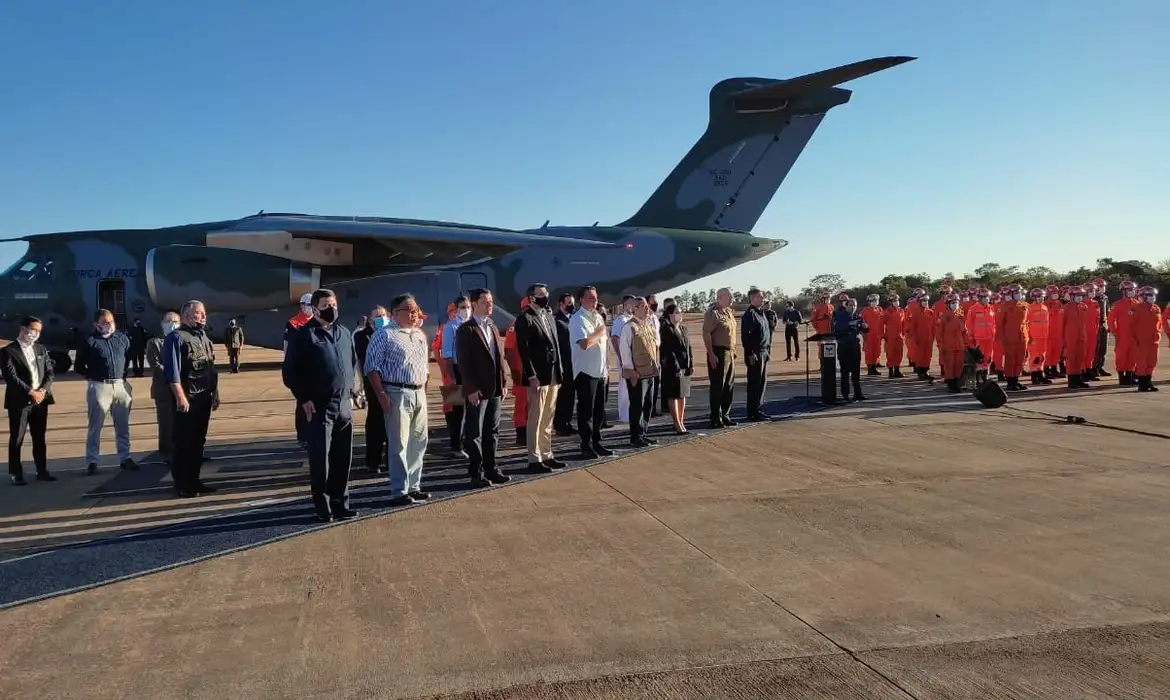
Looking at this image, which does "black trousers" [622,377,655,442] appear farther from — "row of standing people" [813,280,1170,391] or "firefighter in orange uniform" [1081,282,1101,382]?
"firefighter in orange uniform" [1081,282,1101,382]

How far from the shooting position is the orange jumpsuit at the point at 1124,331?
495 inches

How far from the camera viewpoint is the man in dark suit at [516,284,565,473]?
704cm

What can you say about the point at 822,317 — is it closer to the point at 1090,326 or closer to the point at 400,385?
the point at 1090,326

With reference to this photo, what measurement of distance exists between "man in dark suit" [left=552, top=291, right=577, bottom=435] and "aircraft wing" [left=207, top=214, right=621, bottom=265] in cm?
414

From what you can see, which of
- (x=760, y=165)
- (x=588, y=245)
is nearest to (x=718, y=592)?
(x=588, y=245)

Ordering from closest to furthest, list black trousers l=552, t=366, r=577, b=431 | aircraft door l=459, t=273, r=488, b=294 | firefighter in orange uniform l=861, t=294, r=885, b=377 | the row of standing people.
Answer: black trousers l=552, t=366, r=577, b=431
the row of standing people
aircraft door l=459, t=273, r=488, b=294
firefighter in orange uniform l=861, t=294, r=885, b=377

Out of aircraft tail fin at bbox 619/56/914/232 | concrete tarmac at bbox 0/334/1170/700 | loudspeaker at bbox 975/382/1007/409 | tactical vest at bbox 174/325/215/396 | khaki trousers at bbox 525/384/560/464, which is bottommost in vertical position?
concrete tarmac at bbox 0/334/1170/700

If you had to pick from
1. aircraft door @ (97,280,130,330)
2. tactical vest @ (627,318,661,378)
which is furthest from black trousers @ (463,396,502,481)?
aircraft door @ (97,280,130,330)

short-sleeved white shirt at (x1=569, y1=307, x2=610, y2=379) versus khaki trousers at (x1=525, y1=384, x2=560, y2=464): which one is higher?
short-sleeved white shirt at (x1=569, y1=307, x2=610, y2=379)

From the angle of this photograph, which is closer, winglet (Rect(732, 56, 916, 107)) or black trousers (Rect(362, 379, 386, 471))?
black trousers (Rect(362, 379, 386, 471))

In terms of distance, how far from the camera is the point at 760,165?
17.0 meters

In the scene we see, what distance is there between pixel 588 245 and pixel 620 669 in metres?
11.0

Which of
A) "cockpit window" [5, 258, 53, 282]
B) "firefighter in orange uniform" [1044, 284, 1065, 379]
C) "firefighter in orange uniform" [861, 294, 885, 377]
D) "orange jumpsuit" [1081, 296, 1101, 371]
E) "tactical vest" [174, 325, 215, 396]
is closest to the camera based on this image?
"tactical vest" [174, 325, 215, 396]

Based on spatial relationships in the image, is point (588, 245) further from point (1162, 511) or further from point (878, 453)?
point (1162, 511)
